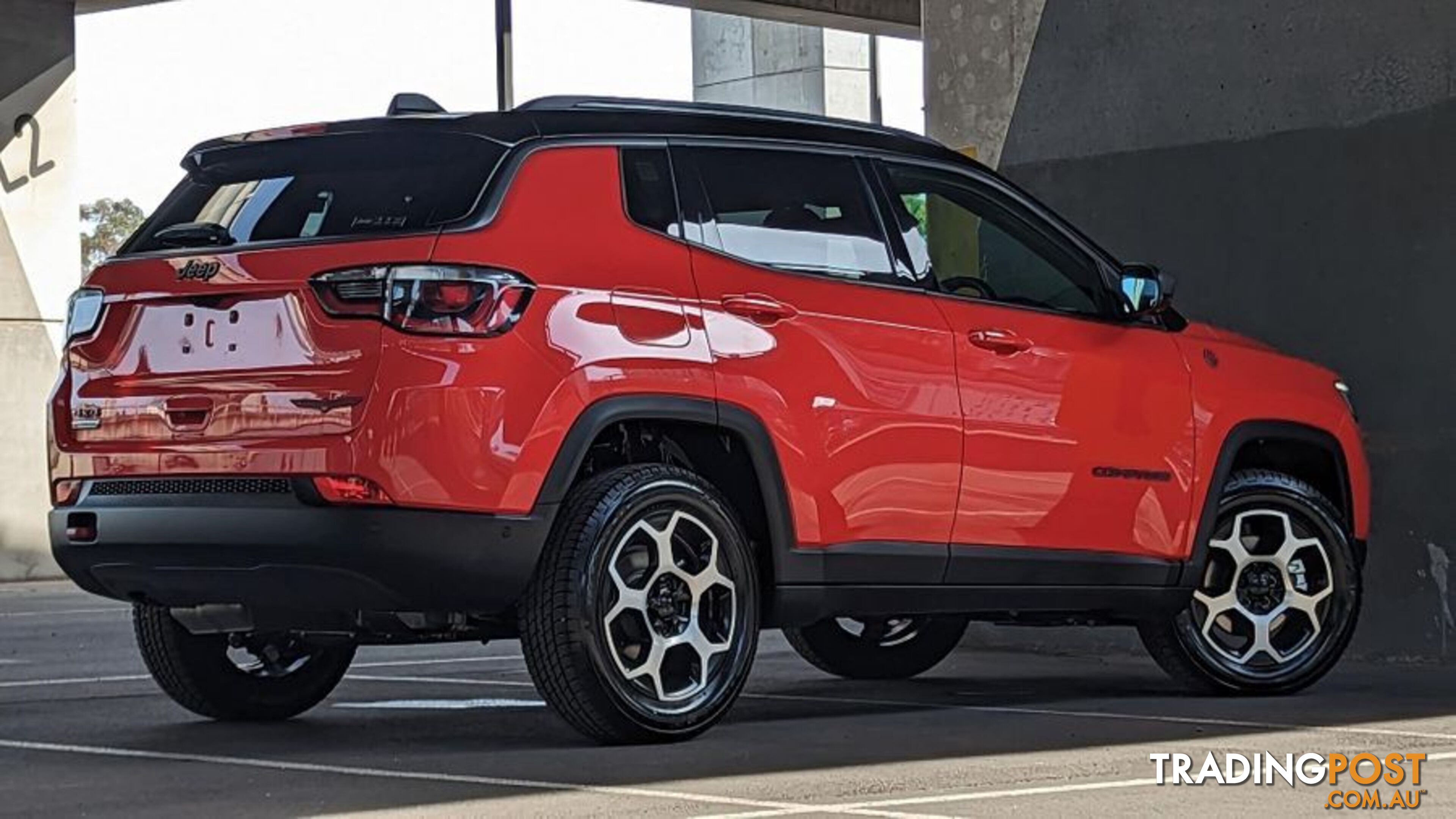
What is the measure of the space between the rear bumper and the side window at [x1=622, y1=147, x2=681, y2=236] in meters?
1.01

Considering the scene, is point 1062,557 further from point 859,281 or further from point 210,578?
point 210,578

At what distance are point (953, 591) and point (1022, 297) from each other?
114 cm

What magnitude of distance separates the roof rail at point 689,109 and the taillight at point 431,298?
799 mm

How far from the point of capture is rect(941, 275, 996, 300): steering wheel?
8.50m

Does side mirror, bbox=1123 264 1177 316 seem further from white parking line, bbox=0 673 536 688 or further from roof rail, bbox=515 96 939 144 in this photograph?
white parking line, bbox=0 673 536 688

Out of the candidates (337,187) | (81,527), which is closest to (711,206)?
(337,187)

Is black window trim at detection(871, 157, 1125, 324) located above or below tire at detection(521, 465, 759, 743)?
above

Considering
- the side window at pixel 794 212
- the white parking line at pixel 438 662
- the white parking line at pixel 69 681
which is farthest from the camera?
the white parking line at pixel 438 662

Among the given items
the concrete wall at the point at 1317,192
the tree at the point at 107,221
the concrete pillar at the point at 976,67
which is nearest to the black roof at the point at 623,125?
the concrete wall at the point at 1317,192

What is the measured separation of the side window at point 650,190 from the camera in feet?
25.1

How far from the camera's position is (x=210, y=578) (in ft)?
23.5

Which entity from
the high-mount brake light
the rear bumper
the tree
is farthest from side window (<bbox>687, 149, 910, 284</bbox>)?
the tree

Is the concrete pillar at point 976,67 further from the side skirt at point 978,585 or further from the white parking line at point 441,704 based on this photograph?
the white parking line at point 441,704

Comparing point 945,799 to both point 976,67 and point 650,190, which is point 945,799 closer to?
point 650,190
